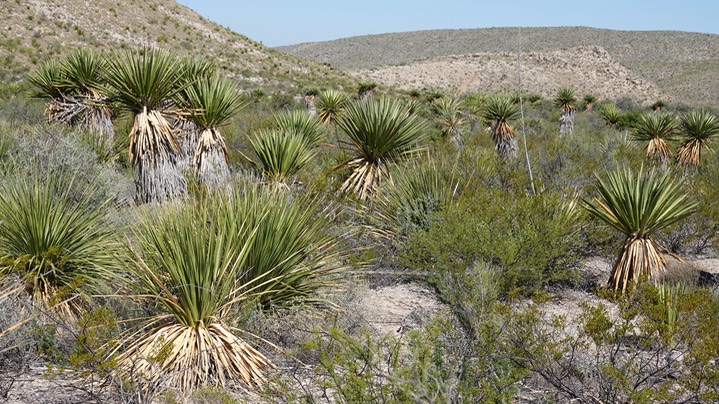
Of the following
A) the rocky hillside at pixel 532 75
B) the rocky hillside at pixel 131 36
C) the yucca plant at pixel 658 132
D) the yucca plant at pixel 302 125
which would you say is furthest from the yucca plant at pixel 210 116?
the rocky hillside at pixel 532 75

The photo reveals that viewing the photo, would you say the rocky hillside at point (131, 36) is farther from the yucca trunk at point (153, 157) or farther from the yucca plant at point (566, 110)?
the yucca trunk at point (153, 157)

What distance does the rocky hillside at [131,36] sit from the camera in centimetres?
3584

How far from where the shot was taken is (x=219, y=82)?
1071cm

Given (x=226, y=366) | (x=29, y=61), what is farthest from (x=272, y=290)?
(x=29, y=61)

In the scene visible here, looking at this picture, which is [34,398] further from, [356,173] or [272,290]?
[356,173]

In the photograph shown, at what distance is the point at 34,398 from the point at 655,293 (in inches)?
193

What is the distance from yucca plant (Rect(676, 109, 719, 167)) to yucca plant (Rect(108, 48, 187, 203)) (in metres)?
13.5

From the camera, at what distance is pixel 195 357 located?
178 inches

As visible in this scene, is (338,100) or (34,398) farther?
(338,100)

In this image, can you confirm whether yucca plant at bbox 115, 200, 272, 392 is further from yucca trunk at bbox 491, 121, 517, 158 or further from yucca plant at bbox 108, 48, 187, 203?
yucca trunk at bbox 491, 121, 517, 158

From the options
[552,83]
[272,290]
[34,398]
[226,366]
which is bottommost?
[34,398]

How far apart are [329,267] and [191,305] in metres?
1.75

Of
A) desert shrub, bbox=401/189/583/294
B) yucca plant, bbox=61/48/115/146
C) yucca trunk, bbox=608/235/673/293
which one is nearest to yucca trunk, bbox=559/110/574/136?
desert shrub, bbox=401/189/583/294

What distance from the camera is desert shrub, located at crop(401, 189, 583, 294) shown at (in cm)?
748
